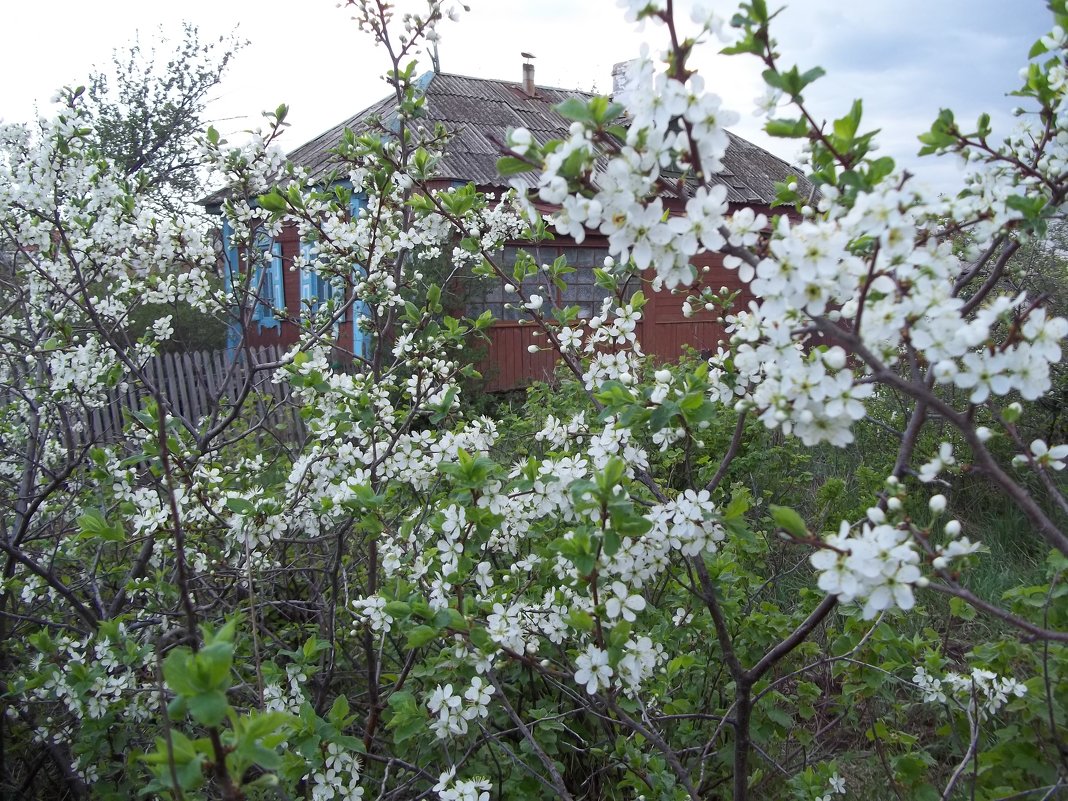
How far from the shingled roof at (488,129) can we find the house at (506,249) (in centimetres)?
2

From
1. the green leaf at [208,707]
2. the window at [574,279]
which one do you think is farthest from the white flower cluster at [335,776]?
the window at [574,279]

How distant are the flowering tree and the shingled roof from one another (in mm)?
5625

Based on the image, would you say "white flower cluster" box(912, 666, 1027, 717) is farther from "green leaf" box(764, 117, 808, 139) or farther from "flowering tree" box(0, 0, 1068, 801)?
"green leaf" box(764, 117, 808, 139)

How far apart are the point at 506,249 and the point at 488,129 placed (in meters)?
1.84

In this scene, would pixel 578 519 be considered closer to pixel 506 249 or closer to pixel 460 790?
pixel 460 790

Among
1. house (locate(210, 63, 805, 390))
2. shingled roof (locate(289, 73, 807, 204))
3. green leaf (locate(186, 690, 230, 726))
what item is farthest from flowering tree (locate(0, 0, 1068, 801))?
shingled roof (locate(289, 73, 807, 204))

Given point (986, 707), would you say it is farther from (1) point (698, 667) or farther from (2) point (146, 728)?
(2) point (146, 728)

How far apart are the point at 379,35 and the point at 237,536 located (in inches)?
73.3

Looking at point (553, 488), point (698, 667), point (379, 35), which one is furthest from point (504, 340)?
point (553, 488)

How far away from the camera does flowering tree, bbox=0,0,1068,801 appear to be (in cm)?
105

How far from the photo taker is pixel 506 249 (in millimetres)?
9352

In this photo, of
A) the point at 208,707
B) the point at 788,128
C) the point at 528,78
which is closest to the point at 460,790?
the point at 208,707

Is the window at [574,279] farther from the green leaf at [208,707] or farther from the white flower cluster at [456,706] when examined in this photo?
the green leaf at [208,707]

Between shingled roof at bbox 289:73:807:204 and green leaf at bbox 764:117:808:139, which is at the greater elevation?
shingled roof at bbox 289:73:807:204
